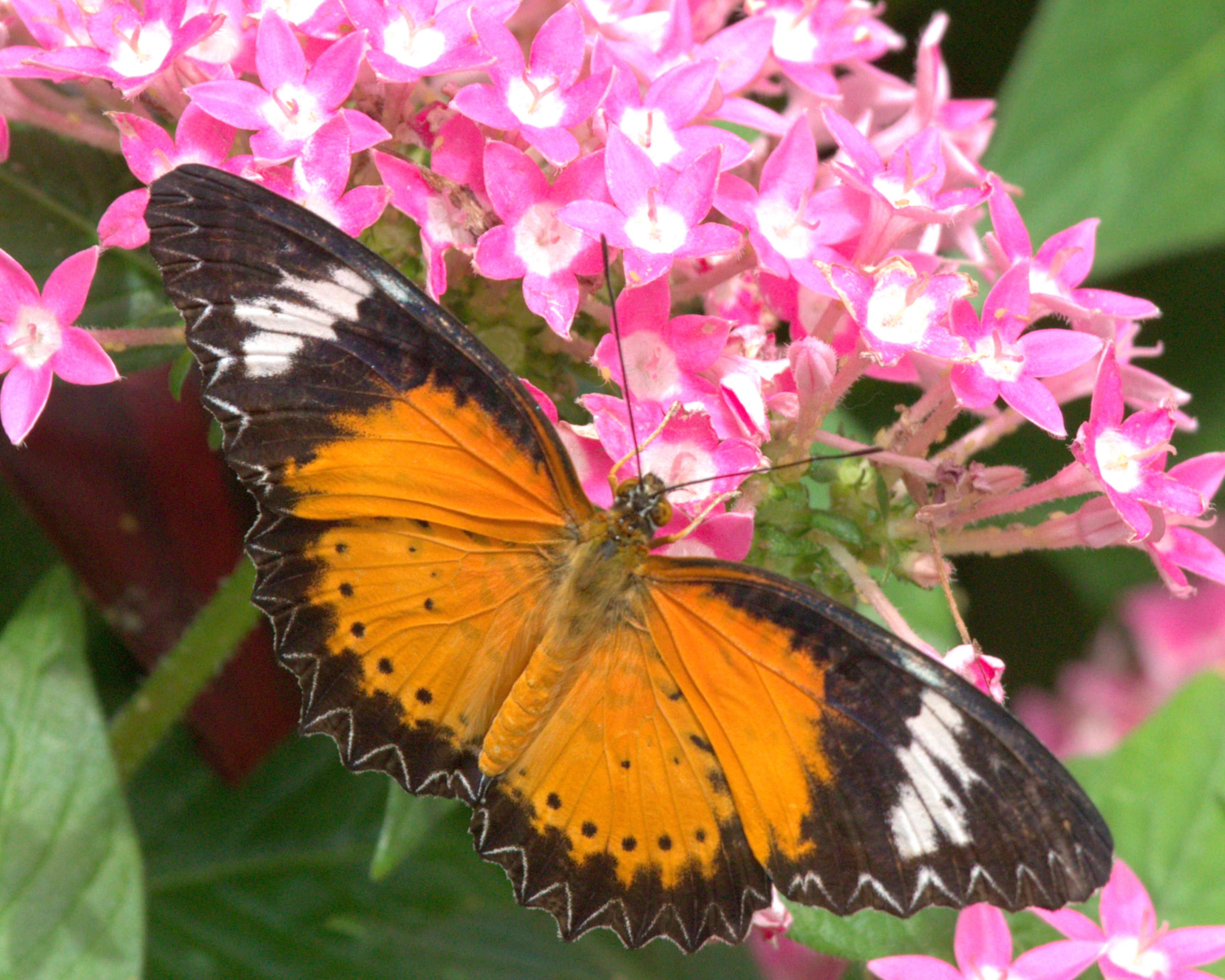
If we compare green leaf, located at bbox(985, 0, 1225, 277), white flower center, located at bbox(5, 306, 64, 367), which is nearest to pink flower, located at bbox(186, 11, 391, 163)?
white flower center, located at bbox(5, 306, 64, 367)

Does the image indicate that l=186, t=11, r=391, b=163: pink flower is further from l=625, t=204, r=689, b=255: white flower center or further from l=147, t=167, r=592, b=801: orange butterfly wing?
l=625, t=204, r=689, b=255: white flower center

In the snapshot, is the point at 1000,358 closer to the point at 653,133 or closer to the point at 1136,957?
the point at 653,133

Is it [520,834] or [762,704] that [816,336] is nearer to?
[762,704]

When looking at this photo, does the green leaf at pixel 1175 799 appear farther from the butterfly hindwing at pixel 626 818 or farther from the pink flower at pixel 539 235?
the pink flower at pixel 539 235

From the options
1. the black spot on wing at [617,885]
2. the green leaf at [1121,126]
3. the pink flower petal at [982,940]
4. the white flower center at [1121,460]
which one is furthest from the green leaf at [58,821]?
the green leaf at [1121,126]

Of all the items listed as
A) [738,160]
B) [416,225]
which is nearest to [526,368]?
[416,225]

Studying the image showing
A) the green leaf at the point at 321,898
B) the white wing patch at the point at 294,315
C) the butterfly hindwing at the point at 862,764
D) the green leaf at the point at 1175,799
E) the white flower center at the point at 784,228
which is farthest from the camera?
the green leaf at the point at 321,898
